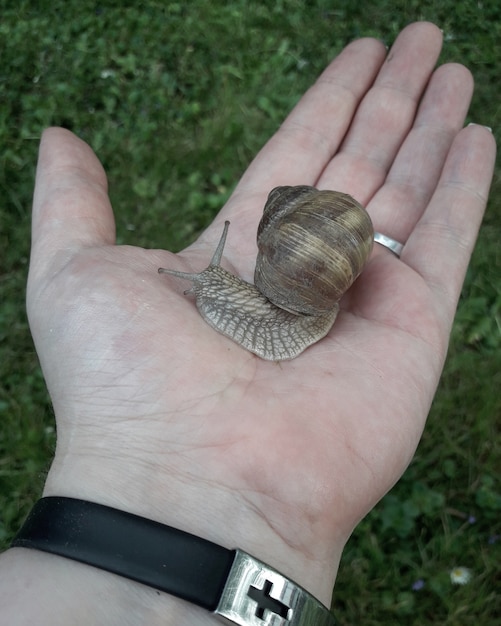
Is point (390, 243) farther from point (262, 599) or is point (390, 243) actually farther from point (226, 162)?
point (262, 599)

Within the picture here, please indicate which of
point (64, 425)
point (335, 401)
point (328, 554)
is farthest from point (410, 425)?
point (64, 425)

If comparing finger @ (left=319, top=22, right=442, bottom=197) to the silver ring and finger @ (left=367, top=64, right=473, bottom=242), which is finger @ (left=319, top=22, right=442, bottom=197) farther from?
the silver ring

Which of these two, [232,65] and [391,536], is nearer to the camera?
[391,536]

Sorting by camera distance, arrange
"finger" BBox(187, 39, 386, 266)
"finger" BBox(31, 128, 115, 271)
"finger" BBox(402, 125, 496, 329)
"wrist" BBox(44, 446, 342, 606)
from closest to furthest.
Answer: "wrist" BBox(44, 446, 342, 606) < "finger" BBox(31, 128, 115, 271) < "finger" BBox(402, 125, 496, 329) < "finger" BBox(187, 39, 386, 266)

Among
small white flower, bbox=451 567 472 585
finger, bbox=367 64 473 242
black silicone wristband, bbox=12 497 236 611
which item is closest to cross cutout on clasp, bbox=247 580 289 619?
black silicone wristband, bbox=12 497 236 611

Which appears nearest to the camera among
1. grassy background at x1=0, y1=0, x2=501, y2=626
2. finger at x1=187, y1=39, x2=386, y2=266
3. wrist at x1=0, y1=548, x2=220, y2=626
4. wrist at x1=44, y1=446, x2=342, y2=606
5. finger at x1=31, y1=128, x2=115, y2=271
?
wrist at x1=0, y1=548, x2=220, y2=626

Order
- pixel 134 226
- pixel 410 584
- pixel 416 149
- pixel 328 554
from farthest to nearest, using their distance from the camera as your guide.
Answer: pixel 134 226, pixel 416 149, pixel 410 584, pixel 328 554

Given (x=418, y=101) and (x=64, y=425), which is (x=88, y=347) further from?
(x=418, y=101)
